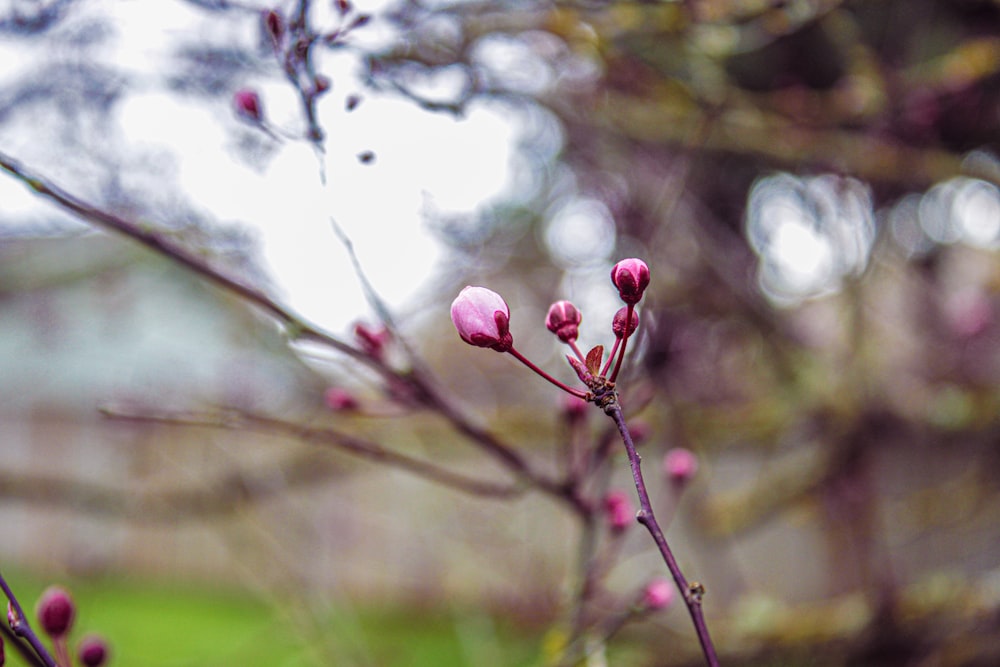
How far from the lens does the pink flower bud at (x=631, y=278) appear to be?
0.52 metres

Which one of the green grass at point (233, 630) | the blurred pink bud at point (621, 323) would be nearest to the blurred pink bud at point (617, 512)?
the blurred pink bud at point (621, 323)

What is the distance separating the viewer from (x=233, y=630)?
659cm

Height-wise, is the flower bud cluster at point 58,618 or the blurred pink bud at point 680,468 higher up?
the blurred pink bud at point 680,468

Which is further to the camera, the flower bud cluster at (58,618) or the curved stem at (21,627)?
the flower bud cluster at (58,618)

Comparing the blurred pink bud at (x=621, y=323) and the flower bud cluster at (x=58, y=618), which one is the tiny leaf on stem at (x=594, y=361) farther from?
the flower bud cluster at (x=58, y=618)

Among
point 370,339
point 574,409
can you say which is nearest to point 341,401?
point 370,339

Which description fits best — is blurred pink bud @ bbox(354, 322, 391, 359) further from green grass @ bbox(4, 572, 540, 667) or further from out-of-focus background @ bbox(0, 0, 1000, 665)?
green grass @ bbox(4, 572, 540, 667)

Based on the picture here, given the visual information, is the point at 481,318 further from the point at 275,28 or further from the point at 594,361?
the point at 275,28

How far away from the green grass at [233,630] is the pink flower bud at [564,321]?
2518 mm

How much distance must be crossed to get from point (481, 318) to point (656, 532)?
0.19 m

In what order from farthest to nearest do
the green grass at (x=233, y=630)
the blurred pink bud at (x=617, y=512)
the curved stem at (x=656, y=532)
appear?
1. the green grass at (x=233, y=630)
2. the blurred pink bud at (x=617, y=512)
3. the curved stem at (x=656, y=532)

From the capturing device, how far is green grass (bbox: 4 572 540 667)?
3914mm

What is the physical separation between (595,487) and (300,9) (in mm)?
700

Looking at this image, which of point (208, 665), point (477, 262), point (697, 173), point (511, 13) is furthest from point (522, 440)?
point (208, 665)
